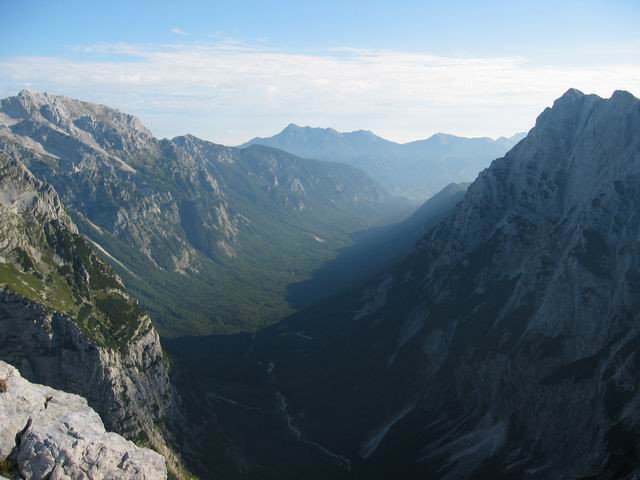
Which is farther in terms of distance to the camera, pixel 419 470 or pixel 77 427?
pixel 419 470

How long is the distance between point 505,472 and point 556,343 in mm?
38623

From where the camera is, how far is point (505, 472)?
14938cm

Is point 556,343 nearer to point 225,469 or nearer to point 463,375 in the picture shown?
point 463,375

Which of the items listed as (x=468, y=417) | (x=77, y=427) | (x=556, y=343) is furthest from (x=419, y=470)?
(x=77, y=427)

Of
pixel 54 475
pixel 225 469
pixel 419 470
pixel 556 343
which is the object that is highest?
pixel 54 475

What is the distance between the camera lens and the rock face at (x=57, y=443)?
4891 centimetres

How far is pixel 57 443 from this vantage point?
164 feet

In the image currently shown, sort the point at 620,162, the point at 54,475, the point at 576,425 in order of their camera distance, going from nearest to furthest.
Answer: the point at 54,475 < the point at 576,425 < the point at 620,162

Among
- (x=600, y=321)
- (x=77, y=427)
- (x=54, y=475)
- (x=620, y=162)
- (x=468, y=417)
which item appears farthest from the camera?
(x=620, y=162)

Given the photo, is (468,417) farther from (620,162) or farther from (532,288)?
(620,162)

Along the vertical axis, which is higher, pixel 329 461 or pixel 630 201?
pixel 630 201

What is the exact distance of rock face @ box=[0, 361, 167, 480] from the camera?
160ft

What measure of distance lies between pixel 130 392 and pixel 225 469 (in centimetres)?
3876

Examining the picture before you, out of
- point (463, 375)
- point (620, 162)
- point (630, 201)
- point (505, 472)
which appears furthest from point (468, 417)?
point (620, 162)
